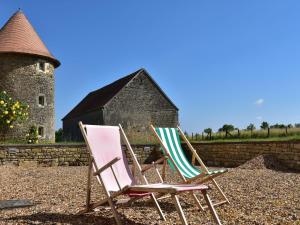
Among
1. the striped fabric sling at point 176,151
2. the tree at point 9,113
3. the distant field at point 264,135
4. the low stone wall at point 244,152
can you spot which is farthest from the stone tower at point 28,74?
the striped fabric sling at point 176,151

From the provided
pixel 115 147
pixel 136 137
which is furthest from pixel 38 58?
pixel 115 147

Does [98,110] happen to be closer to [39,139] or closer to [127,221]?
[39,139]

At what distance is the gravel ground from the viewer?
4.51m

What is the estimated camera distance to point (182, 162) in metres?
6.01

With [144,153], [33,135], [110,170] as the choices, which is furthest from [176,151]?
[33,135]

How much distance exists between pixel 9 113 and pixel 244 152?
509 inches

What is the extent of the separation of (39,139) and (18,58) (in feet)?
15.4

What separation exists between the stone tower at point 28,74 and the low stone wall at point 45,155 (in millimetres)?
7406

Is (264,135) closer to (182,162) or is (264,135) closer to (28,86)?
(182,162)

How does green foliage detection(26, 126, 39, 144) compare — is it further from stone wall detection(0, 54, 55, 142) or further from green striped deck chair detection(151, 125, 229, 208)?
green striped deck chair detection(151, 125, 229, 208)

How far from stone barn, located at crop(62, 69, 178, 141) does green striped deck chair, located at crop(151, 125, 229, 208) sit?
17278 mm

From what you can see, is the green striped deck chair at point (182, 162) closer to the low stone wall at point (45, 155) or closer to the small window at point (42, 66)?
the low stone wall at point (45, 155)

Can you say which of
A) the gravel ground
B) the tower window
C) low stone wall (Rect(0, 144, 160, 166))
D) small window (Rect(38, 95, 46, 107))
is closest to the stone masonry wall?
small window (Rect(38, 95, 46, 107))

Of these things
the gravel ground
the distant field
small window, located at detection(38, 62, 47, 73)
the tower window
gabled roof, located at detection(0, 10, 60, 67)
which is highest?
gabled roof, located at detection(0, 10, 60, 67)
